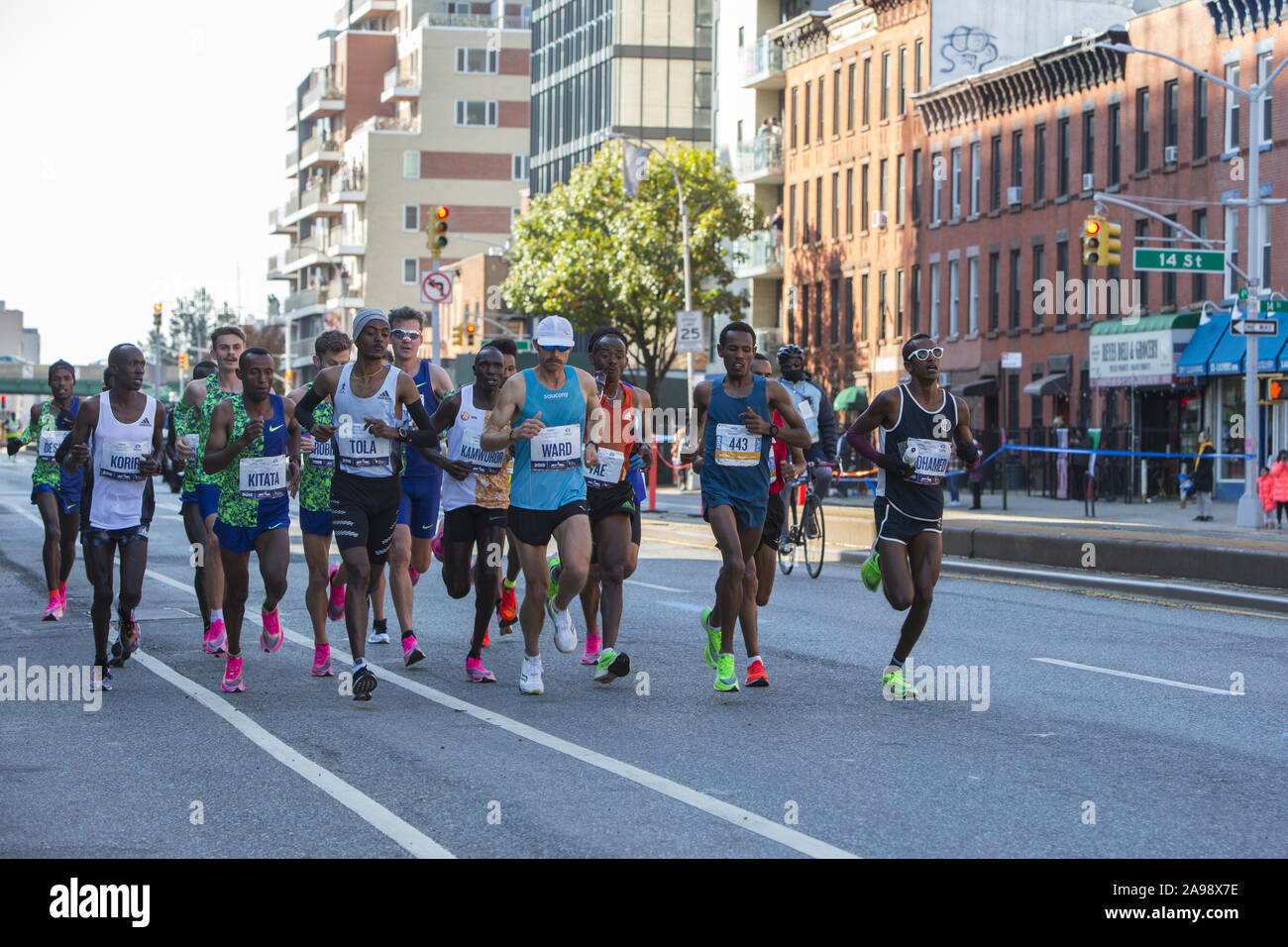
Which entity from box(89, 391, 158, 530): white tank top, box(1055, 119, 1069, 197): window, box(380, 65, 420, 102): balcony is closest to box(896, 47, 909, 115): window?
box(1055, 119, 1069, 197): window

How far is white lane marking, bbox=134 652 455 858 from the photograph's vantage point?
704cm

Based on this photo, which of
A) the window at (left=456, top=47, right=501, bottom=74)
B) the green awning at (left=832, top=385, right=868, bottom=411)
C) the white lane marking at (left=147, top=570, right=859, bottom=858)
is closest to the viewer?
the white lane marking at (left=147, top=570, right=859, bottom=858)

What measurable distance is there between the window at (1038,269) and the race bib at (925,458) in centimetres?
4233

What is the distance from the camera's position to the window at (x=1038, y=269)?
2058 inches

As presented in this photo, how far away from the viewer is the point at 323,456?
11578mm

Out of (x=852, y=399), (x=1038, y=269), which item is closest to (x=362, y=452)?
(x=1038, y=269)

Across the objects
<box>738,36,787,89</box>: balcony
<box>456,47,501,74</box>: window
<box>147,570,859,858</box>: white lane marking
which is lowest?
<box>147,570,859,858</box>: white lane marking

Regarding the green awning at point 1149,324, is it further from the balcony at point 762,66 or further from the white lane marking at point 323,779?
the white lane marking at point 323,779

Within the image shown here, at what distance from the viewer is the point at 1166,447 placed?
4703cm

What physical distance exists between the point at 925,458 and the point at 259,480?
3633 mm

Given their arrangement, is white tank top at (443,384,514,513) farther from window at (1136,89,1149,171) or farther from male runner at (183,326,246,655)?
window at (1136,89,1149,171)

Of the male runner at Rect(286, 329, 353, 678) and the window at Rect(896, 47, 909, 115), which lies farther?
the window at Rect(896, 47, 909, 115)

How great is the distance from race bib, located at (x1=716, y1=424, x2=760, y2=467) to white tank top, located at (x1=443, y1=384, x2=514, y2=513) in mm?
1574

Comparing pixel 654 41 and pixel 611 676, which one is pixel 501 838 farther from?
pixel 654 41
